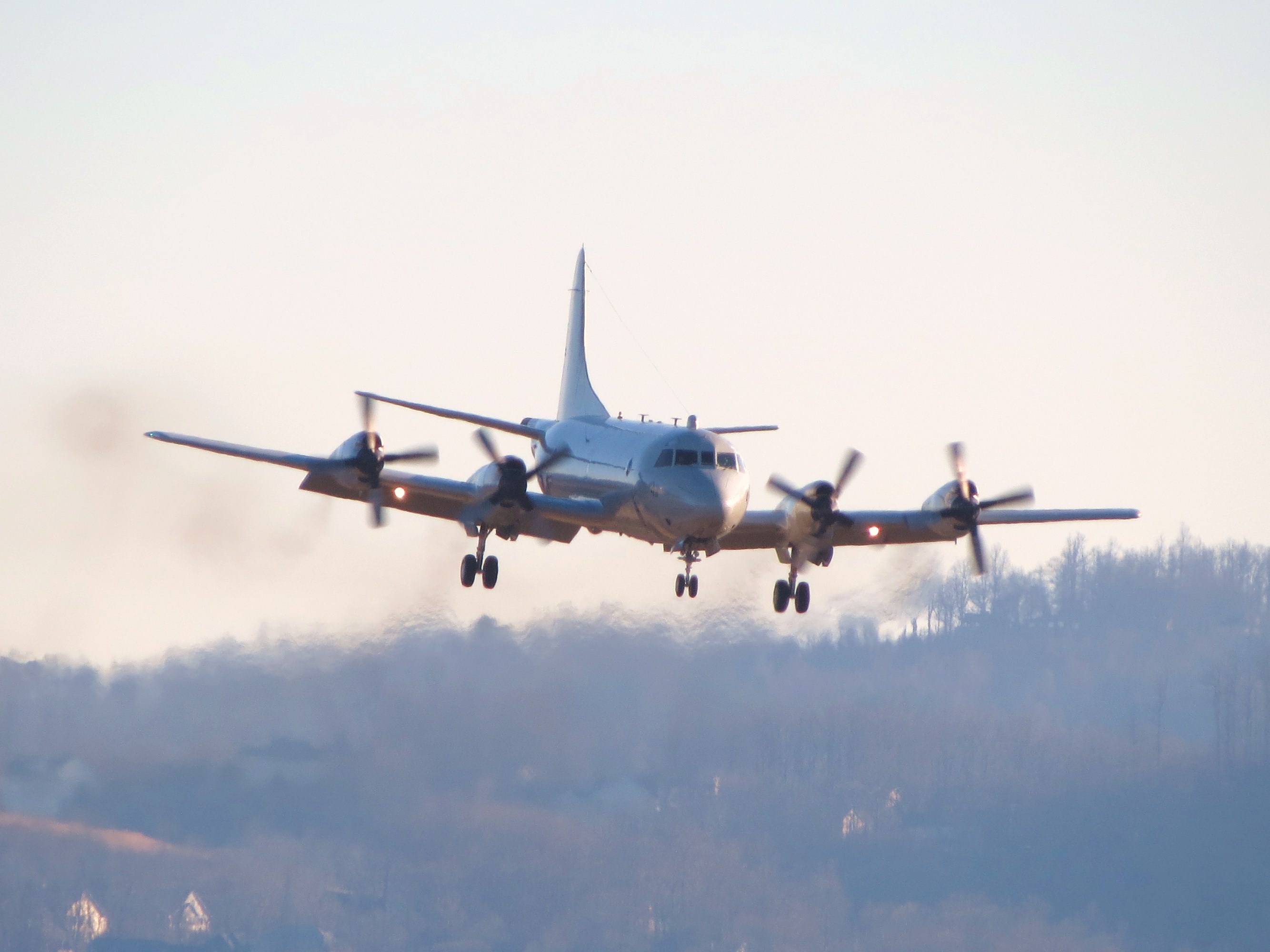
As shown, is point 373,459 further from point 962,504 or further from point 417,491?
point 962,504

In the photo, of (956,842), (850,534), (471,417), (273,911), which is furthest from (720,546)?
(956,842)

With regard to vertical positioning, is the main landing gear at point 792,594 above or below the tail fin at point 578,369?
below

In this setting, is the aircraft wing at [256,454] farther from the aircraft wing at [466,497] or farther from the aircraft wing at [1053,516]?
the aircraft wing at [1053,516]

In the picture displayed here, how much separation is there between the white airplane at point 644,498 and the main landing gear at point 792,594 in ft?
0.11

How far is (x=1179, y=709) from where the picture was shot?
14900 centimetres

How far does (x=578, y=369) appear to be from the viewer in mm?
56750

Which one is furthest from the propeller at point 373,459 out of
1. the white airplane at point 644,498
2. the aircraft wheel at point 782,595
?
the aircraft wheel at point 782,595

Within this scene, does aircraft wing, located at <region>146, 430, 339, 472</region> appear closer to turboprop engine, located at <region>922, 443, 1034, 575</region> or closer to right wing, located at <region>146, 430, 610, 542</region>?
right wing, located at <region>146, 430, 610, 542</region>

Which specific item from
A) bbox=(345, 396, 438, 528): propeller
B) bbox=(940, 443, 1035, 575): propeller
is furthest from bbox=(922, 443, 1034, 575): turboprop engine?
bbox=(345, 396, 438, 528): propeller

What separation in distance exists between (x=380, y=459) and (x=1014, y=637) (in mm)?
105450

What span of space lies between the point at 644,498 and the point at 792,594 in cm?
576

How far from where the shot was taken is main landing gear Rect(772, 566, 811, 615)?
44.8m

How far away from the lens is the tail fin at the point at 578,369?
53.9 meters

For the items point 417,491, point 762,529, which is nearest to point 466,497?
point 417,491
